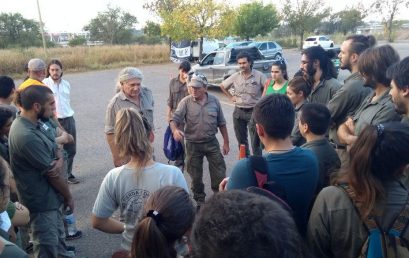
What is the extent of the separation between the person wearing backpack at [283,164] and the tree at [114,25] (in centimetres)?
4881

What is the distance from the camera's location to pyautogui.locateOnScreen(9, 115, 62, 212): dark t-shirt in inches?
117

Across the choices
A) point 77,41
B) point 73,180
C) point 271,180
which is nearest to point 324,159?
point 271,180

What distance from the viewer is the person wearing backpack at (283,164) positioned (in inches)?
82.4

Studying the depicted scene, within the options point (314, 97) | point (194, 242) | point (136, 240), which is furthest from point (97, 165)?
point (194, 242)

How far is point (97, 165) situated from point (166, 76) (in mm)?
15184

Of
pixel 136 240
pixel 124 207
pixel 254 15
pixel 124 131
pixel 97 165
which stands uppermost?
pixel 254 15

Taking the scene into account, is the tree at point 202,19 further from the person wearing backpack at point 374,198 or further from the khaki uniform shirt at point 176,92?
the person wearing backpack at point 374,198

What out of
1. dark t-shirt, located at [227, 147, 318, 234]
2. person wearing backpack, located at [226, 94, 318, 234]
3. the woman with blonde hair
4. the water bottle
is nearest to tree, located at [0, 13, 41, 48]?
the water bottle

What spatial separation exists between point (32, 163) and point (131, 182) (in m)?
1.14

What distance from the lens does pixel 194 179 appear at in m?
4.98

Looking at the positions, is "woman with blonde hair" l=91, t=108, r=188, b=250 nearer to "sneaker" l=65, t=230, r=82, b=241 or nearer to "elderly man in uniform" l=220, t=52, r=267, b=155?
"sneaker" l=65, t=230, r=82, b=241

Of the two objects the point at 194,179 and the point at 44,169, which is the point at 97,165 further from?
the point at 44,169

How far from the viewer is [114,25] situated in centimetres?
4897

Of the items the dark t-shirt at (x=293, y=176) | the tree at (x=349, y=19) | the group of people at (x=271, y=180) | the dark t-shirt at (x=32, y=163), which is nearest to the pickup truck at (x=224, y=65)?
the group of people at (x=271, y=180)
